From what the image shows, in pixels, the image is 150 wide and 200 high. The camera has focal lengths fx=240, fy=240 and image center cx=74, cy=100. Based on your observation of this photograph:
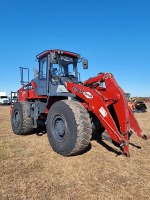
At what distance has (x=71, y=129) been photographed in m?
6.05

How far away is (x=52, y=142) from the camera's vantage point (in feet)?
22.2

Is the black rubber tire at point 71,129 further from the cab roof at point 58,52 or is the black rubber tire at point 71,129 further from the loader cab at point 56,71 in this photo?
the cab roof at point 58,52

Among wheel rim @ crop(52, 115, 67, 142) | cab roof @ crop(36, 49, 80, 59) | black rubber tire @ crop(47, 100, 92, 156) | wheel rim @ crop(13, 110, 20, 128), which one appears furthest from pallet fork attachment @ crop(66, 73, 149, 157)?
wheel rim @ crop(13, 110, 20, 128)

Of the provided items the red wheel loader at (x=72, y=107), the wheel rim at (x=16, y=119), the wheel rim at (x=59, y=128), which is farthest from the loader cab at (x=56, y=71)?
the wheel rim at (x=16, y=119)

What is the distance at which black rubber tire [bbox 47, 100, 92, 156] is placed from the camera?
5871 mm

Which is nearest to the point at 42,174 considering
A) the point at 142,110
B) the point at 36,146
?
the point at 36,146

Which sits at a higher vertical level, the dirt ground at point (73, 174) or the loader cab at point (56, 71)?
the loader cab at point (56, 71)

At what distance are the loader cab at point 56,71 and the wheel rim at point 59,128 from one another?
2.88 feet

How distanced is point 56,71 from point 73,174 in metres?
3.79

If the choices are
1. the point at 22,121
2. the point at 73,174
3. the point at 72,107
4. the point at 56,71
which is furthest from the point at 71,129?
the point at 22,121

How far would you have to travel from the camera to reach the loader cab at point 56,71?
772 centimetres

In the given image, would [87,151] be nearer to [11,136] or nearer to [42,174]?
[42,174]

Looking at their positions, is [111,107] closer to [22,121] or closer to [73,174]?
[73,174]

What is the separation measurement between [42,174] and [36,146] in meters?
2.50
